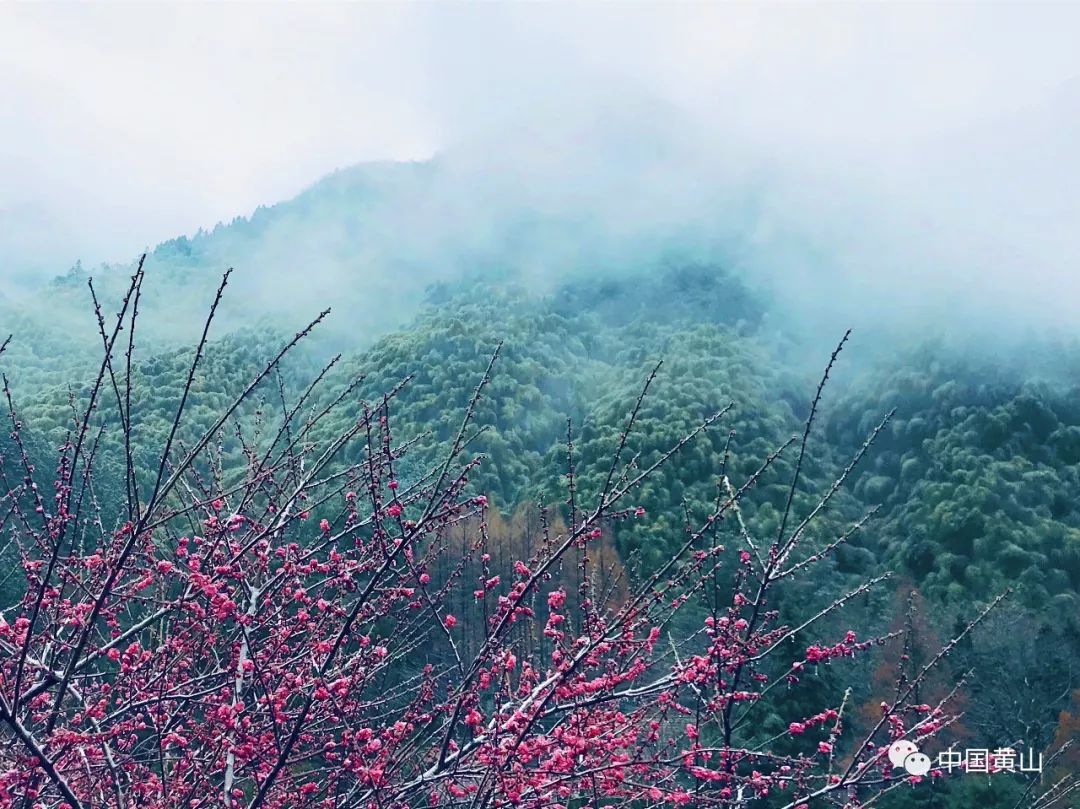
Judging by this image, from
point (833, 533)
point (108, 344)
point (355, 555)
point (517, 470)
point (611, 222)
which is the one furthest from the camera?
point (611, 222)

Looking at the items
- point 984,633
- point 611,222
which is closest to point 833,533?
point 984,633

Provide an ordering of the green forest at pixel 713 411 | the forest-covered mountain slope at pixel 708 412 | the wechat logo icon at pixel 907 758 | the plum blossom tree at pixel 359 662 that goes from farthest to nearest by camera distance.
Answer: the forest-covered mountain slope at pixel 708 412 < the green forest at pixel 713 411 < the wechat logo icon at pixel 907 758 < the plum blossom tree at pixel 359 662

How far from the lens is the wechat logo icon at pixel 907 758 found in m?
2.80

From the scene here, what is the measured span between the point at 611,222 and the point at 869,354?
769 inches

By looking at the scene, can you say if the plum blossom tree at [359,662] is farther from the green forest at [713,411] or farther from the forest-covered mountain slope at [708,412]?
the forest-covered mountain slope at [708,412]

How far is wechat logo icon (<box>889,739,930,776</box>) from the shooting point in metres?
2.80

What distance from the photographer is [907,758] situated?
3.41m

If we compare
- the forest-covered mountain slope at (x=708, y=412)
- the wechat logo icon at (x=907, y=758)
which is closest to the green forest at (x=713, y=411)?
the forest-covered mountain slope at (x=708, y=412)

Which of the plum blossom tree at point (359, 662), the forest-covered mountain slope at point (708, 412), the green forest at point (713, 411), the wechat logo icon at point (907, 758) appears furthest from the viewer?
the forest-covered mountain slope at point (708, 412)

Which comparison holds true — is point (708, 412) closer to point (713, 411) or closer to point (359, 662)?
point (713, 411)

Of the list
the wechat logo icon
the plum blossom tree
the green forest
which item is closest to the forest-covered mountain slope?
the green forest

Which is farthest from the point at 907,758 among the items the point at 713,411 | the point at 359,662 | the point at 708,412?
the point at 708,412

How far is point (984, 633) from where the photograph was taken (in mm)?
14422

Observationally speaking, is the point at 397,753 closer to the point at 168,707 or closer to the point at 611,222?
the point at 168,707
